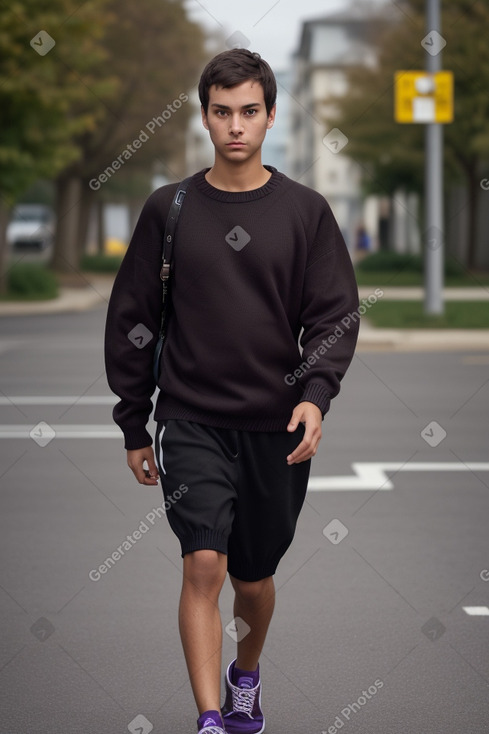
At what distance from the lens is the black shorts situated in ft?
12.2

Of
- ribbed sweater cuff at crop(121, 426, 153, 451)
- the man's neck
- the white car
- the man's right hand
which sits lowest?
the white car

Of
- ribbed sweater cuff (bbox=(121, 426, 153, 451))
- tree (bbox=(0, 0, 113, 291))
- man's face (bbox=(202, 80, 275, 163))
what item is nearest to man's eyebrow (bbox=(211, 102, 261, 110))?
man's face (bbox=(202, 80, 275, 163))

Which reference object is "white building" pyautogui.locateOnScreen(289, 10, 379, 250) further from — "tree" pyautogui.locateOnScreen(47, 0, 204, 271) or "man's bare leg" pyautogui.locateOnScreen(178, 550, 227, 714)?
"man's bare leg" pyautogui.locateOnScreen(178, 550, 227, 714)

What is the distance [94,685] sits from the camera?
4.64 m

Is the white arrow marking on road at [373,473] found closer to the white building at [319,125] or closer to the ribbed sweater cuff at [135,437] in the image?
the ribbed sweater cuff at [135,437]

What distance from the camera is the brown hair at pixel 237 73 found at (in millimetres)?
3770

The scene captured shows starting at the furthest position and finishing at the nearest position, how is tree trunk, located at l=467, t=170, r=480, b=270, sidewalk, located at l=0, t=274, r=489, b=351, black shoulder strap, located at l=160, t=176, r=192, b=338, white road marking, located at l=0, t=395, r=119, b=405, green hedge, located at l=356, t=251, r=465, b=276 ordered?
green hedge, located at l=356, t=251, r=465, b=276
tree trunk, located at l=467, t=170, r=480, b=270
sidewalk, located at l=0, t=274, r=489, b=351
white road marking, located at l=0, t=395, r=119, b=405
black shoulder strap, located at l=160, t=176, r=192, b=338

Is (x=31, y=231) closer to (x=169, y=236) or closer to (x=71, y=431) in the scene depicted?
(x=71, y=431)

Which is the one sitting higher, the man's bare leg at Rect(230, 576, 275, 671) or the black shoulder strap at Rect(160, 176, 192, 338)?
the black shoulder strap at Rect(160, 176, 192, 338)

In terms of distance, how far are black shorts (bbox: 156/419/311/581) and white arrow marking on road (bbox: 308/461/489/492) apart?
4.24 metres

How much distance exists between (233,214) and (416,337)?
14634 mm

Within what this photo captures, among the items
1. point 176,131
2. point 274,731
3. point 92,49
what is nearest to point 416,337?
point 274,731

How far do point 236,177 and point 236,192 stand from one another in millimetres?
43

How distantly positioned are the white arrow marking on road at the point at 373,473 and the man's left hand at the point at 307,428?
441 cm
